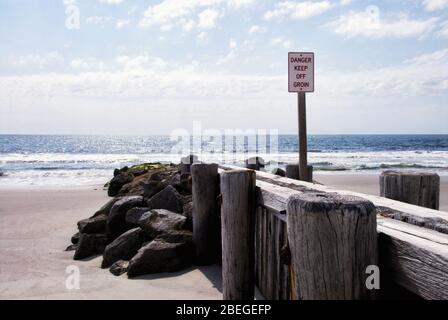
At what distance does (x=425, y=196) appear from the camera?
3.38 meters

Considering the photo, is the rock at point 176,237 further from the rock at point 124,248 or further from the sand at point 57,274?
the rock at point 124,248

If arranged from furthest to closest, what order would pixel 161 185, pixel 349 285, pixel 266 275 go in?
pixel 161 185 < pixel 266 275 < pixel 349 285

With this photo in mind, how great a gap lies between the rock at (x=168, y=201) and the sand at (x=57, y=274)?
1.22 metres

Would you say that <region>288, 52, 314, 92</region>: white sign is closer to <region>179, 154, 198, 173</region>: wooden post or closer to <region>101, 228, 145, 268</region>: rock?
<region>101, 228, 145, 268</region>: rock

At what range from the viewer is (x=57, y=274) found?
5672 mm

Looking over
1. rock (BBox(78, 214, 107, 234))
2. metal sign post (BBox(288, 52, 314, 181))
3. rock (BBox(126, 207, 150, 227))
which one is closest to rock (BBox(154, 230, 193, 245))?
rock (BBox(126, 207, 150, 227))

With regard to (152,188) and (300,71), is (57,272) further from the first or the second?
(300,71)

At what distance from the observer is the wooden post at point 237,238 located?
3740 millimetres

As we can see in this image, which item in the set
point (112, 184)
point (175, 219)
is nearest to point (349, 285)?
point (175, 219)

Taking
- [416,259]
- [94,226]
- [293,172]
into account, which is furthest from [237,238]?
[94,226]

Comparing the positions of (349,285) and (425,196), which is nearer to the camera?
(349,285)
